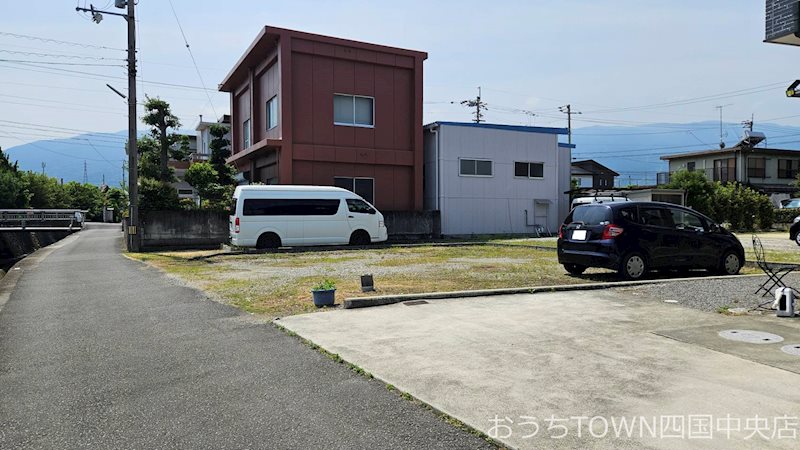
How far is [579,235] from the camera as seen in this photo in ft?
33.7

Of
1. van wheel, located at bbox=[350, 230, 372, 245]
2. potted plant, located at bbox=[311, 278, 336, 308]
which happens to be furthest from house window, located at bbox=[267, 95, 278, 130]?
potted plant, located at bbox=[311, 278, 336, 308]

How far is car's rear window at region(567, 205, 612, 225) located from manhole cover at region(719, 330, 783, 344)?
165 inches

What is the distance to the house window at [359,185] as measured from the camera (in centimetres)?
2283

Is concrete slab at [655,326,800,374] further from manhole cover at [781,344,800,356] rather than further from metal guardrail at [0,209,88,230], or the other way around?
metal guardrail at [0,209,88,230]

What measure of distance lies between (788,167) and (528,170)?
30827 millimetres

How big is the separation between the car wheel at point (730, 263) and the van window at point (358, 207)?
1107 cm

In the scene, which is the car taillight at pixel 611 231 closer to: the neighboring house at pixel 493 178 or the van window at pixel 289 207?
the van window at pixel 289 207

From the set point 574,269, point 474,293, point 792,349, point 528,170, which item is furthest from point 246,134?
point 792,349

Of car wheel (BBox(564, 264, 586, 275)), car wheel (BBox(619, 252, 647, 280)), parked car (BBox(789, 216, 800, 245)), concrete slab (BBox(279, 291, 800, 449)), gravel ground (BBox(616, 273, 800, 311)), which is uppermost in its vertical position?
Answer: parked car (BBox(789, 216, 800, 245))

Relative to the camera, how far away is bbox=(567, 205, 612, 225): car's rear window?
9822mm

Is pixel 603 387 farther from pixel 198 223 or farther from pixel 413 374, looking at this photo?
pixel 198 223

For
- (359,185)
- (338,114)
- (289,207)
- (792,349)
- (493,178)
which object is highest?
(338,114)

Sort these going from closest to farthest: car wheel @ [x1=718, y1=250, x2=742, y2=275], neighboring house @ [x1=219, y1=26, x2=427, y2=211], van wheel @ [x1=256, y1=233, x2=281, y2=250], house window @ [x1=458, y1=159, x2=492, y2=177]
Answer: car wheel @ [x1=718, y1=250, x2=742, y2=275], van wheel @ [x1=256, y1=233, x2=281, y2=250], neighboring house @ [x1=219, y1=26, x2=427, y2=211], house window @ [x1=458, y1=159, x2=492, y2=177]

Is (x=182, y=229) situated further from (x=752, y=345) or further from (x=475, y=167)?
(x=752, y=345)
